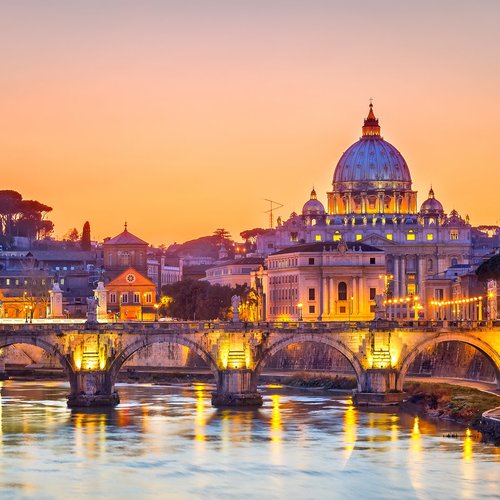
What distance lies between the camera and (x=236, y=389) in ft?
305

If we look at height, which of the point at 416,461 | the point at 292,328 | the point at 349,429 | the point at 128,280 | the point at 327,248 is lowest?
the point at 416,461

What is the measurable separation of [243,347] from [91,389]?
7975 millimetres

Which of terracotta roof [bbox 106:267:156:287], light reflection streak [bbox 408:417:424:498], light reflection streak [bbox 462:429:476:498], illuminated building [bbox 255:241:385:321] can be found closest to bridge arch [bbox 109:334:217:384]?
light reflection streak [bbox 408:417:424:498]

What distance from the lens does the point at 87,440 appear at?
256 ft

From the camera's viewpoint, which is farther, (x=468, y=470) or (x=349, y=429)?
(x=349, y=429)

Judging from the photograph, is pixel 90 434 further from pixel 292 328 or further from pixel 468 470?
pixel 468 470

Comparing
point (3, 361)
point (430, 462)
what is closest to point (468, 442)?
point (430, 462)

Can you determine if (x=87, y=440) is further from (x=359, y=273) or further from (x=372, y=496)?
(x=359, y=273)

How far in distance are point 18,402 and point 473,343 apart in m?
24.3

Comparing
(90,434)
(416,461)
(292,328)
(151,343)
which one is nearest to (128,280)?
(151,343)

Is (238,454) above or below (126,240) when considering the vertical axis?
below

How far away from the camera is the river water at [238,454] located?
215 feet

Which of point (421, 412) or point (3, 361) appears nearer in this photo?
point (421, 412)

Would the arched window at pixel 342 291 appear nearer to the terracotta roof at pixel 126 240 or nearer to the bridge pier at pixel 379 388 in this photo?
the terracotta roof at pixel 126 240
